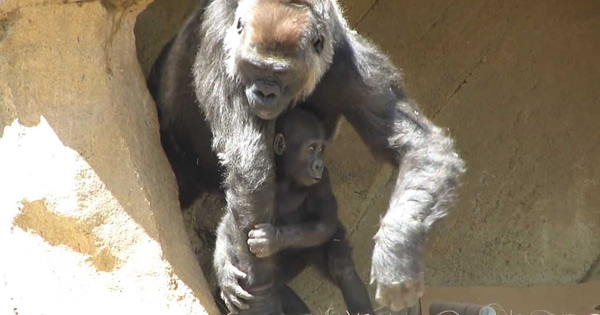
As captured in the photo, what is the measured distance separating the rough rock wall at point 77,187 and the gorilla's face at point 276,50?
544 millimetres

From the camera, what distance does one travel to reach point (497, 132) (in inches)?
239

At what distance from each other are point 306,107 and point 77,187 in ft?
3.55

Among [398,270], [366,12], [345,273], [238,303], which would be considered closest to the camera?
[398,270]

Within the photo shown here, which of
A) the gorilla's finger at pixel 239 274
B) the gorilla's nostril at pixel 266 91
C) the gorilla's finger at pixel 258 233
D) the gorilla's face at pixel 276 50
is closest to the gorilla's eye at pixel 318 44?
the gorilla's face at pixel 276 50

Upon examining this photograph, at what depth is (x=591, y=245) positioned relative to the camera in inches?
238

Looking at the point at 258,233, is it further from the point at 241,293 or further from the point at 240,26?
the point at 240,26

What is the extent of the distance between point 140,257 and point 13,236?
0.48 meters

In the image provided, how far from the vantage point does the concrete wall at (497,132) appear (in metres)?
5.98

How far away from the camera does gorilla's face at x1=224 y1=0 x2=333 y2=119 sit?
4.33 meters

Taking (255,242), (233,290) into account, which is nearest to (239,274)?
(233,290)

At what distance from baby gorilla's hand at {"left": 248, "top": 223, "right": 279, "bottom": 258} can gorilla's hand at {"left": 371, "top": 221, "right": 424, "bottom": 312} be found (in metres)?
0.43

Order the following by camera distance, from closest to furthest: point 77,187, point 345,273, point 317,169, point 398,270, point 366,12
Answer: point 398,270 → point 77,187 → point 317,169 → point 345,273 → point 366,12

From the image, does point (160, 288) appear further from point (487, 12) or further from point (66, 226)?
point (487, 12)

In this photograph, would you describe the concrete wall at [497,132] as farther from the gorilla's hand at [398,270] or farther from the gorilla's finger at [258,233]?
the gorilla's hand at [398,270]
